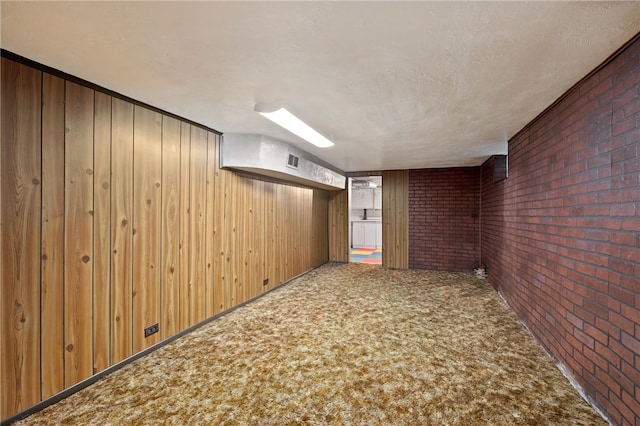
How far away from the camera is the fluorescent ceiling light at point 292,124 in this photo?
2.58 metres

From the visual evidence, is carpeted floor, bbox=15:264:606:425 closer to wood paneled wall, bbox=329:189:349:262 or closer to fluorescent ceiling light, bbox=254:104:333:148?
fluorescent ceiling light, bbox=254:104:333:148

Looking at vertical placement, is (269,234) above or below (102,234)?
below

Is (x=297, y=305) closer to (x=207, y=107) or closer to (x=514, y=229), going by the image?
(x=207, y=107)

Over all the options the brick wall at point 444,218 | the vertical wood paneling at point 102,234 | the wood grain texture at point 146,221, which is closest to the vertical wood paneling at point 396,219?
the brick wall at point 444,218

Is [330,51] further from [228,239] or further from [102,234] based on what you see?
[228,239]

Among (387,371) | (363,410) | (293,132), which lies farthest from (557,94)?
(363,410)

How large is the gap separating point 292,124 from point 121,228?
6.00 ft

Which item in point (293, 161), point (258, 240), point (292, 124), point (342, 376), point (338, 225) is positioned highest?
point (292, 124)

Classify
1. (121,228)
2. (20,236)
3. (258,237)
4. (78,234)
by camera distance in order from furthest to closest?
1. (258,237)
2. (121,228)
3. (78,234)
4. (20,236)

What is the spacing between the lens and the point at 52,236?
6.47ft

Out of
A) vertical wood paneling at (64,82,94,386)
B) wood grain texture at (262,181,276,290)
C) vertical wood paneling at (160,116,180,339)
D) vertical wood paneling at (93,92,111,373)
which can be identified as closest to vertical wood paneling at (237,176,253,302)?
wood grain texture at (262,181,276,290)

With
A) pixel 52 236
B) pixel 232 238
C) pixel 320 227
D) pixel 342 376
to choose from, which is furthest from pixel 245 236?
pixel 320 227

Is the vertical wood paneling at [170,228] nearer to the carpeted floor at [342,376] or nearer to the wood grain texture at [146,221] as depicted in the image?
the wood grain texture at [146,221]

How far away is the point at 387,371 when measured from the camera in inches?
94.3
